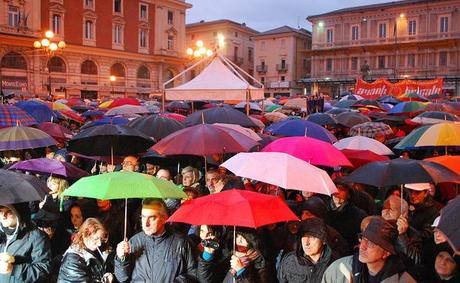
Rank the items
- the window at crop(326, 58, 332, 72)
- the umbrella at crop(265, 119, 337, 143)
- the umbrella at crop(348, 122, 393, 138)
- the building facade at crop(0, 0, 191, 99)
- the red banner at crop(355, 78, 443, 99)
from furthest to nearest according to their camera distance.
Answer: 1. the window at crop(326, 58, 332, 72)
2. the building facade at crop(0, 0, 191, 99)
3. the red banner at crop(355, 78, 443, 99)
4. the umbrella at crop(348, 122, 393, 138)
5. the umbrella at crop(265, 119, 337, 143)

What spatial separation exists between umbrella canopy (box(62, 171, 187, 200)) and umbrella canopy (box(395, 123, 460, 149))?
4.10m

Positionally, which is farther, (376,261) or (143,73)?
(143,73)

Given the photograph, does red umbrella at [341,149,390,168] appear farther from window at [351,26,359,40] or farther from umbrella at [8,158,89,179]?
window at [351,26,359,40]

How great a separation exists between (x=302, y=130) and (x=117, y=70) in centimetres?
4461

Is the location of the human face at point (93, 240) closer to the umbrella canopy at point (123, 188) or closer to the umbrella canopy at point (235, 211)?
the umbrella canopy at point (123, 188)

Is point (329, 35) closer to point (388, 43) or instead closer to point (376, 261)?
point (388, 43)

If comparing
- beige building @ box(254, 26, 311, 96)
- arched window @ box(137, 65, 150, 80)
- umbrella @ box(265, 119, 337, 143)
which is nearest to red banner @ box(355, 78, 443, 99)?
umbrella @ box(265, 119, 337, 143)

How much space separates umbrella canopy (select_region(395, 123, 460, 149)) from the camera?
6.86 metres

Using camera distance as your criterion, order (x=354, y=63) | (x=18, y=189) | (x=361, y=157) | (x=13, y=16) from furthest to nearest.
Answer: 1. (x=354, y=63)
2. (x=13, y=16)
3. (x=361, y=157)
4. (x=18, y=189)

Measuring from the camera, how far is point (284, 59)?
2505 inches

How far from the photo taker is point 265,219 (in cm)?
395

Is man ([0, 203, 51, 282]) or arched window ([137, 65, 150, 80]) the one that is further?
arched window ([137, 65, 150, 80])

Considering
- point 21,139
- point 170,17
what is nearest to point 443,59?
point 170,17

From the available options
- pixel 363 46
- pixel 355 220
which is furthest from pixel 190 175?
pixel 363 46
